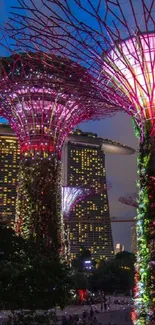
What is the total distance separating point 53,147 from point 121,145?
189ft

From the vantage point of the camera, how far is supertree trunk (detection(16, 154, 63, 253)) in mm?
18203

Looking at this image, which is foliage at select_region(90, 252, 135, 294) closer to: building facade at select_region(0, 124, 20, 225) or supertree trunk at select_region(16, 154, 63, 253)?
supertree trunk at select_region(16, 154, 63, 253)

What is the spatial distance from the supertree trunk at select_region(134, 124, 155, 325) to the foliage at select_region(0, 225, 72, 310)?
3096mm

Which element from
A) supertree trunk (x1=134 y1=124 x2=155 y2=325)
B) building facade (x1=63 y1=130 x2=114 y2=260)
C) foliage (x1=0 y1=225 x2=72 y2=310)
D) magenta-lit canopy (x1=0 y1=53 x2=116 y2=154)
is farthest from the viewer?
building facade (x1=63 y1=130 x2=114 y2=260)

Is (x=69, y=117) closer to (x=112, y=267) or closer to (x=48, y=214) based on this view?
(x=48, y=214)

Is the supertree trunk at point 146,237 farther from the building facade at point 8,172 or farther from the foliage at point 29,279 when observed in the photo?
the building facade at point 8,172

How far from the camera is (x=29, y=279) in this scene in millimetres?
13102

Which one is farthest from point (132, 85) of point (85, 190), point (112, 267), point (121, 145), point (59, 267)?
point (121, 145)

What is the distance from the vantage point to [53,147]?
19.9m

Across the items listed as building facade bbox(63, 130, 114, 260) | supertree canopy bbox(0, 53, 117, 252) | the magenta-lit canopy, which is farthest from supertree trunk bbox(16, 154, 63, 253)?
building facade bbox(63, 130, 114, 260)

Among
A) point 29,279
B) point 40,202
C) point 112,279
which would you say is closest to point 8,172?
point 112,279

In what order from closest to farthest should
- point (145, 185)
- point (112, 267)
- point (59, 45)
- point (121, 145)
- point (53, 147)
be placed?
point (145, 185) → point (59, 45) → point (53, 147) → point (112, 267) → point (121, 145)

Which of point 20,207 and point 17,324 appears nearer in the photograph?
point 17,324

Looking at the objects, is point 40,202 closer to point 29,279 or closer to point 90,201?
point 29,279
